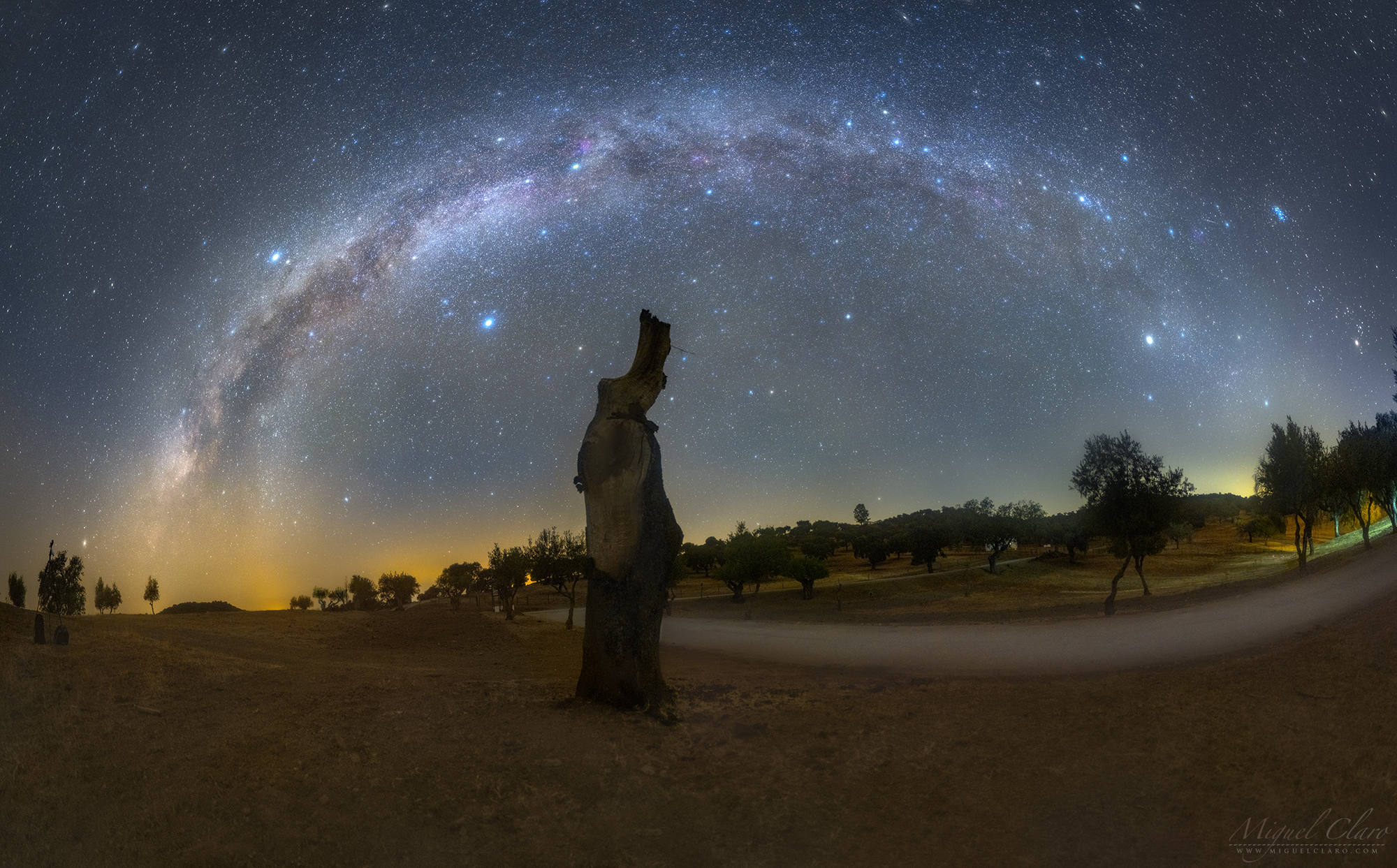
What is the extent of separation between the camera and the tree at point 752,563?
178ft

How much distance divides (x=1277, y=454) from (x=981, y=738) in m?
47.4

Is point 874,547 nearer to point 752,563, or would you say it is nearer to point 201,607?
point 752,563

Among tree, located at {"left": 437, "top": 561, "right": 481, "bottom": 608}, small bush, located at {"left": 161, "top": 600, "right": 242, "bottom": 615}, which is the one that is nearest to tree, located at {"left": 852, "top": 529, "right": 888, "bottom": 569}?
tree, located at {"left": 437, "top": 561, "right": 481, "bottom": 608}

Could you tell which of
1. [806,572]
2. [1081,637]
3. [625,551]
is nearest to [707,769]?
[625,551]

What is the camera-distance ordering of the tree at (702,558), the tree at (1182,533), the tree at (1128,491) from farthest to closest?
the tree at (702,558) → the tree at (1182,533) → the tree at (1128,491)

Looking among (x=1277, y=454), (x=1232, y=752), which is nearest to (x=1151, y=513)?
(x=1277, y=454)

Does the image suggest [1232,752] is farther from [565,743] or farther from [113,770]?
[113,770]

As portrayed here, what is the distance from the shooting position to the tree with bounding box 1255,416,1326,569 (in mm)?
40438

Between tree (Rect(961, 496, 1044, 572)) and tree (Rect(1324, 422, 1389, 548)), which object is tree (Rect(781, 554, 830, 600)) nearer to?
tree (Rect(961, 496, 1044, 572))

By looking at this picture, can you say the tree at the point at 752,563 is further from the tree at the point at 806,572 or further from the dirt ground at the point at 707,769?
the dirt ground at the point at 707,769

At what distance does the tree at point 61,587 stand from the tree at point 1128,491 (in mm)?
41017

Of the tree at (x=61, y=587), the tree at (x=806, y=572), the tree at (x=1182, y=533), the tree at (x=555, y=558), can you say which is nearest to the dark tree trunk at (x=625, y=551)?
the tree at (x=61, y=587)

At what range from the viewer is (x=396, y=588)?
81.9 m

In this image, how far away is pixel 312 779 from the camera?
6824mm
